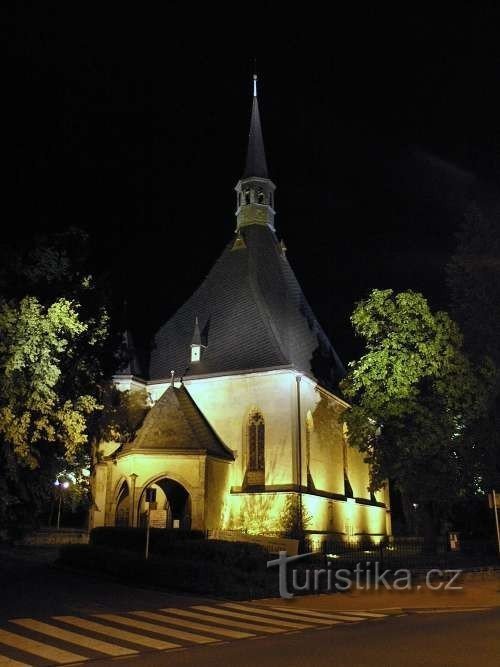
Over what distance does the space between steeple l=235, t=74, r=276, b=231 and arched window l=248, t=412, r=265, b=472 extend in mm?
13357

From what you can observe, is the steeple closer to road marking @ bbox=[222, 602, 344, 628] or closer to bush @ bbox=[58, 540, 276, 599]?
bush @ bbox=[58, 540, 276, 599]

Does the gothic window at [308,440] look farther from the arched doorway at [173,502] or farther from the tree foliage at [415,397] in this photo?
the arched doorway at [173,502]

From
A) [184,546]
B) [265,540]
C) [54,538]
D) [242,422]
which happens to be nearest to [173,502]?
[242,422]

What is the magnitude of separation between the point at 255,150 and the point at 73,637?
36.4 m

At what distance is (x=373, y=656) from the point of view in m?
8.55

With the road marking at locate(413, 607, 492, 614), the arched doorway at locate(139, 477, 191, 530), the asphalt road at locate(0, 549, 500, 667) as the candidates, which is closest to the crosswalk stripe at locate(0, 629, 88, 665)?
the asphalt road at locate(0, 549, 500, 667)

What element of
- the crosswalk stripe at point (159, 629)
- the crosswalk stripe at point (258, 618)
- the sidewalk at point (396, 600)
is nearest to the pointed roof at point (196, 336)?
the sidewalk at point (396, 600)

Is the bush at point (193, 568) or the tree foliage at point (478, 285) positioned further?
the tree foliage at point (478, 285)

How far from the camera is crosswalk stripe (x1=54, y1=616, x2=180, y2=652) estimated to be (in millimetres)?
9690

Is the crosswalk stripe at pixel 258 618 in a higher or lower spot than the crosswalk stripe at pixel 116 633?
lower

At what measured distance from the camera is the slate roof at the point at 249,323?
30672 millimetres

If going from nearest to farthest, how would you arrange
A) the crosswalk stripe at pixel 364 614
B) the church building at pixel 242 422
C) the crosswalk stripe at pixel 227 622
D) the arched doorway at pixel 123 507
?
the crosswalk stripe at pixel 227 622, the crosswalk stripe at pixel 364 614, the church building at pixel 242 422, the arched doorway at pixel 123 507

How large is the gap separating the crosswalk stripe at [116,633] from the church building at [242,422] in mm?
13588

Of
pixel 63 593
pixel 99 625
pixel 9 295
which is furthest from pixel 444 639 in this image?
pixel 9 295
